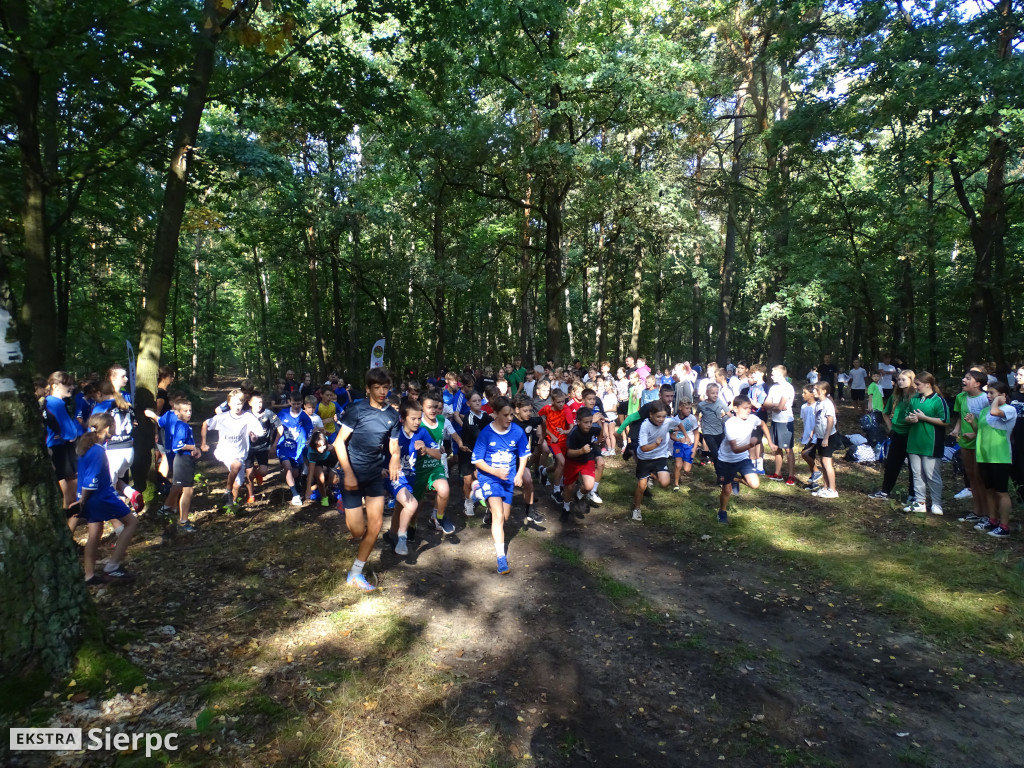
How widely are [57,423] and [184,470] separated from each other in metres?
1.48

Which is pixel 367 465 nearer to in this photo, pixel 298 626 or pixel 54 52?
pixel 298 626

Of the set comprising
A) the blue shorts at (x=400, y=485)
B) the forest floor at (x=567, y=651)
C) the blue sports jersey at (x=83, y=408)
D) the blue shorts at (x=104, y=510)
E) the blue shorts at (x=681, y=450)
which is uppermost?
the blue sports jersey at (x=83, y=408)

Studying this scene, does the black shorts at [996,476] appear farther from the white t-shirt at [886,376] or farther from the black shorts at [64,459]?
the black shorts at [64,459]

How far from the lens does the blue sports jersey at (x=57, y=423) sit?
22.1 ft

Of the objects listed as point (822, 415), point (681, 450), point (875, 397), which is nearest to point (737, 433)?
point (822, 415)

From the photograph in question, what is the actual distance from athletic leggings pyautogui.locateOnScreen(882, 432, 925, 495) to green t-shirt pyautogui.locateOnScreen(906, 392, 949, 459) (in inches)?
12.4

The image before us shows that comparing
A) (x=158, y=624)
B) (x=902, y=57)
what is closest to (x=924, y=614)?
(x=158, y=624)

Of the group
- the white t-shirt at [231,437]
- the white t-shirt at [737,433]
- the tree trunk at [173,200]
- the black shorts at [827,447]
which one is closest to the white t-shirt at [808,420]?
the black shorts at [827,447]

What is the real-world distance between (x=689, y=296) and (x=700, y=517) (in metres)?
35.9

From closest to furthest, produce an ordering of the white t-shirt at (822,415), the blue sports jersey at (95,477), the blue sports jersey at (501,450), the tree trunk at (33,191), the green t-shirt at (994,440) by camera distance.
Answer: the blue sports jersey at (95,477) → the tree trunk at (33,191) → the blue sports jersey at (501,450) → the green t-shirt at (994,440) → the white t-shirt at (822,415)

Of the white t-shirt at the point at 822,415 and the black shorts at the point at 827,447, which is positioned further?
the black shorts at the point at 827,447

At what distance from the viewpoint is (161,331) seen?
8.18m

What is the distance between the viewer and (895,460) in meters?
8.68

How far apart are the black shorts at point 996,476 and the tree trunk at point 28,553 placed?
9.51 m
